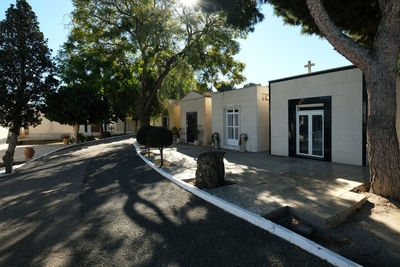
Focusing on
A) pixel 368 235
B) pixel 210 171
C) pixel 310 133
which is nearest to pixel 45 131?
pixel 210 171

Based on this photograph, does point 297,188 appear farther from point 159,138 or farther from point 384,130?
point 159,138

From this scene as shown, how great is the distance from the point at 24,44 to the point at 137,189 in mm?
10549

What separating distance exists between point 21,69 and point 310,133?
14214 mm

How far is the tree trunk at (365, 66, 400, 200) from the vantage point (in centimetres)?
450

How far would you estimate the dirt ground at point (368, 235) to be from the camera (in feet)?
9.15

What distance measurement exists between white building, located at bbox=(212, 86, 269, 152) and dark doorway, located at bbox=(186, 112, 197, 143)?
2728 mm

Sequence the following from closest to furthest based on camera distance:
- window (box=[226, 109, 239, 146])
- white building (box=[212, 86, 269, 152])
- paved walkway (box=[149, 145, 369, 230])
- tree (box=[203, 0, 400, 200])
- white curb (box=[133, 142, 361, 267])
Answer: white curb (box=[133, 142, 361, 267]) < paved walkway (box=[149, 145, 369, 230]) < tree (box=[203, 0, 400, 200]) < white building (box=[212, 86, 269, 152]) < window (box=[226, 109, 239, 146])

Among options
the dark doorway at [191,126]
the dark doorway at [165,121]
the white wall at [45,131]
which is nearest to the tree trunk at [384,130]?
the dark doorway at [191,126]

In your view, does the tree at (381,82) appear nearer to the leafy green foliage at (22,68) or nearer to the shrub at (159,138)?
the shrub at (159,138)

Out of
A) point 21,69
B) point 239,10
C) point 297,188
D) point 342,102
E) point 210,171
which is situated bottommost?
point 297,188

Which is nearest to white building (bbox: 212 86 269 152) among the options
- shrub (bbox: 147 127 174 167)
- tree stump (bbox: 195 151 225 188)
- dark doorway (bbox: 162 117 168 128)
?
shrub (bbox: 147 127 174 167)

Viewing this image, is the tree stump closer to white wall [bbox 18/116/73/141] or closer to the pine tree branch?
the pine tree branch

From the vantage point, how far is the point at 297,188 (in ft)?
17.5

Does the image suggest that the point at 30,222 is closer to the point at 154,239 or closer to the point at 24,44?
the point at 154,239
